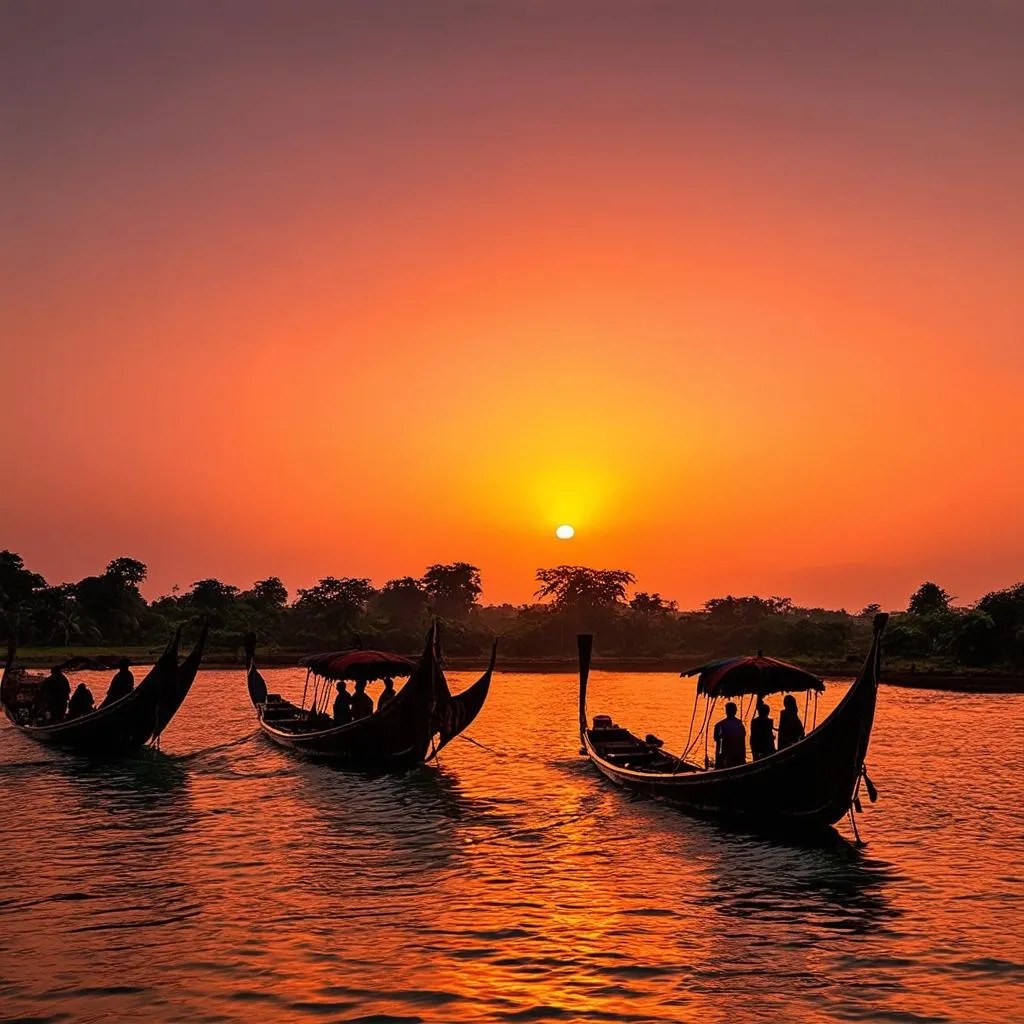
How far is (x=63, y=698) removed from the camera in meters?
28.3

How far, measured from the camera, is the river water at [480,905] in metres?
9.32

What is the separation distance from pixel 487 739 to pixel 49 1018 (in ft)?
83.4

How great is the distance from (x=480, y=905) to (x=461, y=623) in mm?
85239

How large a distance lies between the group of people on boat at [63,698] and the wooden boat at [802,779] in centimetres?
1509

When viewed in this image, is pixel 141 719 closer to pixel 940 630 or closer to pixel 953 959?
pixel 953 959

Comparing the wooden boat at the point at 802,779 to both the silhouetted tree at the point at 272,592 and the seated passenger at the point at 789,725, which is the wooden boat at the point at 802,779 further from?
the silhouetted tree at the point at 272,592

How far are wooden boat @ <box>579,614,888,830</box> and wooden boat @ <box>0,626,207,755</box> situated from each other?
1307 centimetres

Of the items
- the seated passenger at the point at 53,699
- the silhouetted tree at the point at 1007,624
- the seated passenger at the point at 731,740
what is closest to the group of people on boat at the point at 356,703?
the seated passenger at the point at 53,699

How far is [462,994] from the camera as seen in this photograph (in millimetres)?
9383

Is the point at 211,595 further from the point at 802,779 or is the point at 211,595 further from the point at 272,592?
the point at 802,779

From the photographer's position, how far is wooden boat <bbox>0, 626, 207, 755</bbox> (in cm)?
2494

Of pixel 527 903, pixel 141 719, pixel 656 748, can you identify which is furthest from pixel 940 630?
pixel 527 903

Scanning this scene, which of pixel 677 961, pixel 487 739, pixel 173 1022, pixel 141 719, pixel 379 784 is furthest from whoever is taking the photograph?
pixel 487 739

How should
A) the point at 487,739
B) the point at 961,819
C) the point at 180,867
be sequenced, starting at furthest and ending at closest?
1. the point at 487,739
2. the point at 961,819
3. the point at 180,867
